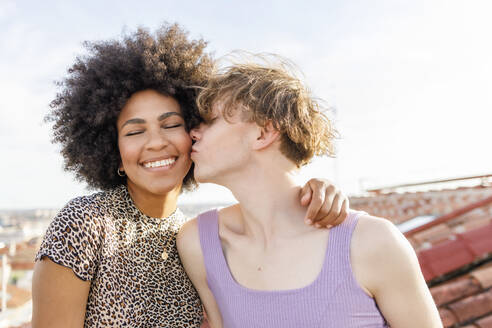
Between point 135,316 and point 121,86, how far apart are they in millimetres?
1380

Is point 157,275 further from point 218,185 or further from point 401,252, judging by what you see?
point 401,252

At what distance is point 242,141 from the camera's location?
2.62 metres

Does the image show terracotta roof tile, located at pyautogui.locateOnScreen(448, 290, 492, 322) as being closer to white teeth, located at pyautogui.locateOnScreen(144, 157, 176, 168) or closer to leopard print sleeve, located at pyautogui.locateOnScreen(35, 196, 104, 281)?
white teeth, located at pyautogui.locateOnScreen(144, 157, 176, 168)

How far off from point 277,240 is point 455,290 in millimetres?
1863

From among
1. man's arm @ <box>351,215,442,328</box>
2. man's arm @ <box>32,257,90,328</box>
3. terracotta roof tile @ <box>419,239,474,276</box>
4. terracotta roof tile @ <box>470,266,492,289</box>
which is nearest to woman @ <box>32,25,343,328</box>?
man's arm @ <box>32,257,90,328</box>

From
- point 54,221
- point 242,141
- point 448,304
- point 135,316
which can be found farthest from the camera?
point 448,304

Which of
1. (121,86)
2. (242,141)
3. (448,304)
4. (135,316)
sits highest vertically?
(121,86)

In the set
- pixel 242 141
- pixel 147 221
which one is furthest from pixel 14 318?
pixel 242 141

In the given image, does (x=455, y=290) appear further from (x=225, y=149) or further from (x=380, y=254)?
(x=225, y=149)

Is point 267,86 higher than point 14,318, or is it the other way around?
point 267,86

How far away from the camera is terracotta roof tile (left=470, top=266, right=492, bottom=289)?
3.52 m

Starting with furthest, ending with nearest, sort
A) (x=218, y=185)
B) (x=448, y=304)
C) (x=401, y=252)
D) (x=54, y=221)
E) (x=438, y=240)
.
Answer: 1. (x=438, y=240)
2. (x=448, y=304)
3. (x=218, y=185)
4. (x=54, y=221)
5. (x=401, y=252)

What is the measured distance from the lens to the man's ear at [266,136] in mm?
2611

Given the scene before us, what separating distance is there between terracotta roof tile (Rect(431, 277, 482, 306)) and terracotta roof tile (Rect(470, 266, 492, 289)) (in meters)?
0.03
